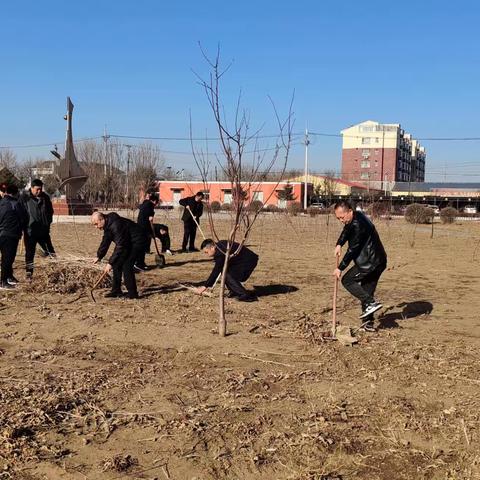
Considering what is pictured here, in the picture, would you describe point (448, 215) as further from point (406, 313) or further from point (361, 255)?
point (361, 255)

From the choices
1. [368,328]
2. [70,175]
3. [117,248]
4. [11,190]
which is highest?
[70,175]

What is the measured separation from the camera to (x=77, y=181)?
28688mm

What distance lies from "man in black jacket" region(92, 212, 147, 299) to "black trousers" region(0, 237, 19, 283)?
4.96 feet

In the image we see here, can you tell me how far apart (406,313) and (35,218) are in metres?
5.65

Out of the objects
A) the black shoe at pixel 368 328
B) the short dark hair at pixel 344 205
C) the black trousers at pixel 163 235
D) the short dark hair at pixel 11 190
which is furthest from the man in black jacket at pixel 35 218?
the black shoe at pixel 368 328

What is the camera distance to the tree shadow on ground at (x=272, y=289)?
8.01m

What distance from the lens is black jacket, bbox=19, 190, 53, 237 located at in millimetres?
8741

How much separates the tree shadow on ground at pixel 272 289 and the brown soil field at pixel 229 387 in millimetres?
118

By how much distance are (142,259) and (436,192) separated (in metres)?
67.9

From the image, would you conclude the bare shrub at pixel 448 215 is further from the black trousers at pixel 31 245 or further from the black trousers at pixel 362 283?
the black trousers at pixel 362 283

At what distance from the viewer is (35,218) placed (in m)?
8.76

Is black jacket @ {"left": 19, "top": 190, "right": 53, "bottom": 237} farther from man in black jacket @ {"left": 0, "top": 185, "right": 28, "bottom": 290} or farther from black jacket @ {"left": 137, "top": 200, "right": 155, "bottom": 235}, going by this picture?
black jacket @ {"left": 137, "top": 200, "right": 155, "bottom": 235}

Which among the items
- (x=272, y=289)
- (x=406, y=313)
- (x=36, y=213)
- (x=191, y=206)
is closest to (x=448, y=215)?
(x=191, y=206)

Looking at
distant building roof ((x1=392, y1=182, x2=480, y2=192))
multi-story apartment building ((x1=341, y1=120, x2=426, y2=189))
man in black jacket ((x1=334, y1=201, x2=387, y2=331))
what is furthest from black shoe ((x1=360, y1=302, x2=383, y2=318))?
multi-story apartment building ((x1=341, y1=120, x2=426, y2=189))
